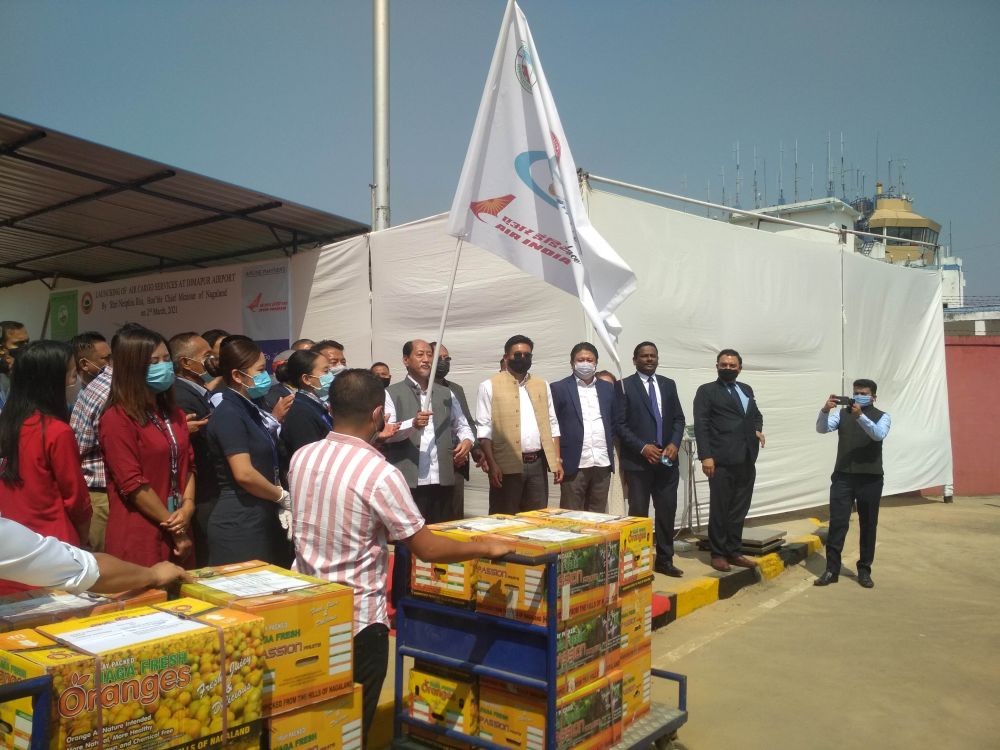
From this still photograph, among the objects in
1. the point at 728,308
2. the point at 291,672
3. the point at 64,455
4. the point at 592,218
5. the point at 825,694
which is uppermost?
the point at 592,218

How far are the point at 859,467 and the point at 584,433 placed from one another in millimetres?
2578

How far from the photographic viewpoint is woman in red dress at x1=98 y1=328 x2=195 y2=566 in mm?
3434

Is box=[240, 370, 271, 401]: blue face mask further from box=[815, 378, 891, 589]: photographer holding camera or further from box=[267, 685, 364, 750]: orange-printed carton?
box=[815, 378, 891, 589]: photographer holding camera

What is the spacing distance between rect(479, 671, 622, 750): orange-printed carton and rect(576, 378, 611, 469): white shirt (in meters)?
3.32

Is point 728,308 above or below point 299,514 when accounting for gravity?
above

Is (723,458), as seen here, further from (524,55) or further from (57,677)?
(57,677)

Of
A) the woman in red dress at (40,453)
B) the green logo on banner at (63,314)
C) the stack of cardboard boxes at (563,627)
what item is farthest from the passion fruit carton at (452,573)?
the green logo on banner at (63,314)

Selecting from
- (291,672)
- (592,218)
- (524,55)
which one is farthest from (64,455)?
(592,218)

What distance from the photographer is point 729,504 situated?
7098mm

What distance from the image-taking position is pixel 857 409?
687 centimetres

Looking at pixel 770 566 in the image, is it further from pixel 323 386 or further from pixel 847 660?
pixel 323 386

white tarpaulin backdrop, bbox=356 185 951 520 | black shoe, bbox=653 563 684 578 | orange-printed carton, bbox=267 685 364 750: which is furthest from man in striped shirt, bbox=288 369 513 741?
white tarpaulin backdrop, bbox=356 185 951 520

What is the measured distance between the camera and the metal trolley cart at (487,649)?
283 cm

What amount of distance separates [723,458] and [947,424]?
24.2ft
